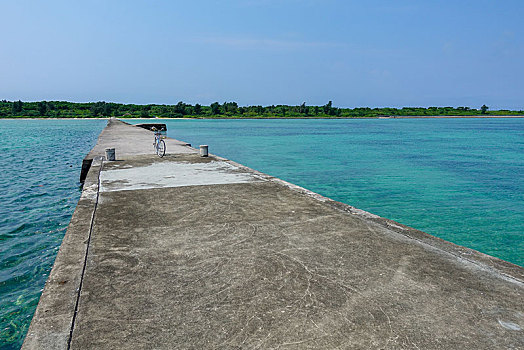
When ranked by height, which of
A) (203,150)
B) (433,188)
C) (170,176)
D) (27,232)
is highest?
(203,150)

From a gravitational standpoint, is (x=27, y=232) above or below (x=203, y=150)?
below

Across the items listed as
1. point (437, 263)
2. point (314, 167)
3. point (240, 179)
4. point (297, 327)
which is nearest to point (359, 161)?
point (314, 167)

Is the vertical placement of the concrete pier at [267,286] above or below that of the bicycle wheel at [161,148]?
below

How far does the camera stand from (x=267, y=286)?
3973 mm

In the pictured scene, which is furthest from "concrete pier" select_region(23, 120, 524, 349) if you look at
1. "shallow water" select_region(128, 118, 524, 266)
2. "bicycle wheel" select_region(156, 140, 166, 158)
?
"bicycle wheel" select_region(156, 140, 166, 158)

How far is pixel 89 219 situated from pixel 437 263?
5.46 metres

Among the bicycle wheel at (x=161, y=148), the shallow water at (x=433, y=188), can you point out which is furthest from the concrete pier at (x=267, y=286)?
the bicycle wheel at (x=161, y=148)

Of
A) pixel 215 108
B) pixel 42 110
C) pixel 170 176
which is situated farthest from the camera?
pixel 215 108

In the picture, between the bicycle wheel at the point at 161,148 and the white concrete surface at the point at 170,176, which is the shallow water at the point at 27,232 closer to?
the white concrete surface at the point at 170,176

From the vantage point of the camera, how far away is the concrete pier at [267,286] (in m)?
3.15

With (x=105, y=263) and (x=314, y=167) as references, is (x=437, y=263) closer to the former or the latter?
(x=105, y=263)

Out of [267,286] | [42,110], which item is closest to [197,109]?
[42,110]

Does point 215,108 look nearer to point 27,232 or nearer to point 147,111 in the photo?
point 147,111

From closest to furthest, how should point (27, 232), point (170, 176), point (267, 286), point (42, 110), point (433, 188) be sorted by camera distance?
1. point (267, 286)
2. point (27, 232)
3. point (170, 176)
4. point (433, 188)
5. point (42, 110)
